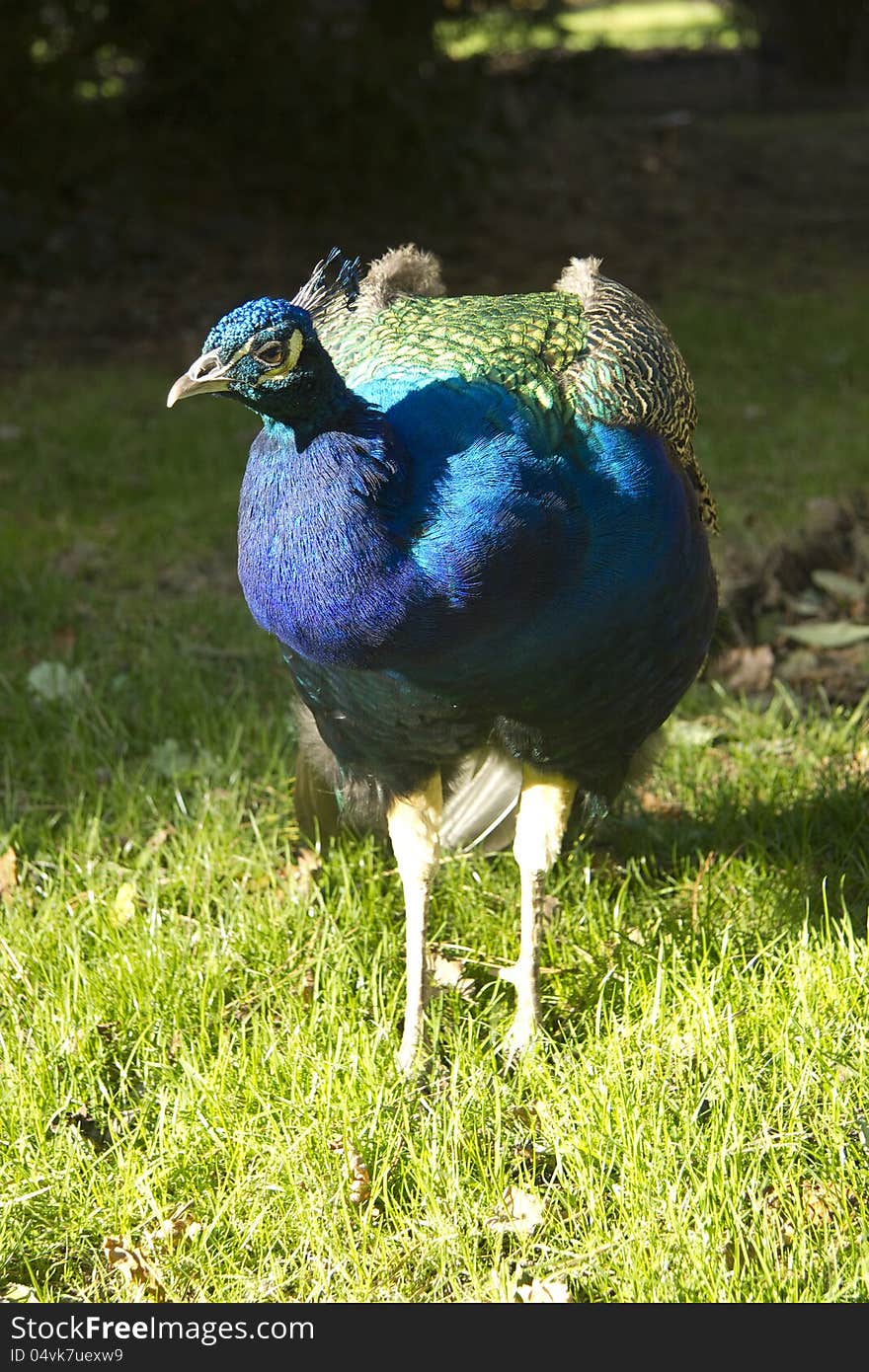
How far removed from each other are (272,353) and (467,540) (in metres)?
0.42

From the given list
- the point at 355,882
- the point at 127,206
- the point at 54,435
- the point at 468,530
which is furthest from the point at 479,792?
the point at 127,206

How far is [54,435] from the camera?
21.1 feet

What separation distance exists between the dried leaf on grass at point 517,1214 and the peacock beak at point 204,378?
1.40 meters

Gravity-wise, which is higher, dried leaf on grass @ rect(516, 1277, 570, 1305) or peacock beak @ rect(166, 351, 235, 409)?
peacock beak @ rect(166, 351, 235, 409)

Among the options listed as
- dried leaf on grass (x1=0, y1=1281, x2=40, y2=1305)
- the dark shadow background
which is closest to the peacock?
dried leaf on grass (x1=0, y1=1281, x2=40, y2=1305)

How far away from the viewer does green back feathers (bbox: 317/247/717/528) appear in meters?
2.63

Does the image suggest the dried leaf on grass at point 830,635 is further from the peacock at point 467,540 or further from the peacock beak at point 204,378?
the peacock beak at point 204,378

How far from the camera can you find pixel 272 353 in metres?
2.28

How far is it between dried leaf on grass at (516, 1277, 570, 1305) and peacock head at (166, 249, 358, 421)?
1.41 m

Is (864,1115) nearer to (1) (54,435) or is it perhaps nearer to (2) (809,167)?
(1) (54,435)

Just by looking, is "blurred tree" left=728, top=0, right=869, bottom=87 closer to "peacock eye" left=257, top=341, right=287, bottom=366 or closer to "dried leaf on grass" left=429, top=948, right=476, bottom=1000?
"dried leaf on grass" left=429, top=948, right=476, bottom=1000

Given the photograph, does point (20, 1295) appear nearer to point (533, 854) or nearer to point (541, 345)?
point (533, 854)

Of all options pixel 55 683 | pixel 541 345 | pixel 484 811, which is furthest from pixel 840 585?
pixel 55 683

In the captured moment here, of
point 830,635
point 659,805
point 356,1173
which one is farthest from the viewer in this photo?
point 830,635
